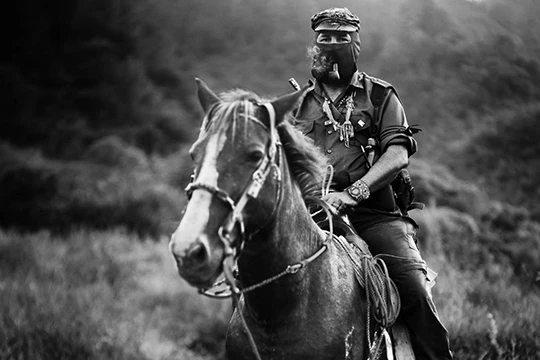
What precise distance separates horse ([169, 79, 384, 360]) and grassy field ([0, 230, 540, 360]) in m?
3.43

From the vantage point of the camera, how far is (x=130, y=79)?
25969mm

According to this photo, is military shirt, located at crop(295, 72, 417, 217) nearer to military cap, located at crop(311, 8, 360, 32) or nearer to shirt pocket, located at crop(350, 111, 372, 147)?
shirt pocket, located at crop(350, 111, 372, 147)

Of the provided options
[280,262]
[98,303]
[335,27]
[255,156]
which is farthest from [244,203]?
[98,303]

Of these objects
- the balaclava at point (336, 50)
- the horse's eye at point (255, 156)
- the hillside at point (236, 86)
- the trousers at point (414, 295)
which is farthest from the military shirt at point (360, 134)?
the hillside at point (236, 86)

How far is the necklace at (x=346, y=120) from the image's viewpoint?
3.95m

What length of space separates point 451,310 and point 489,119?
9.71 meters

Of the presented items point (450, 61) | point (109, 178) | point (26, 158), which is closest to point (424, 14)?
point (450, 61)

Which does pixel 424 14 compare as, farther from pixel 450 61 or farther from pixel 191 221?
pixel 191 221

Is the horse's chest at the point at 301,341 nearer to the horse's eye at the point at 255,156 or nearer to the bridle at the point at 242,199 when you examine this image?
the bridle at the point at 242,199

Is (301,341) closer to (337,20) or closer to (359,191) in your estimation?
(359,191)

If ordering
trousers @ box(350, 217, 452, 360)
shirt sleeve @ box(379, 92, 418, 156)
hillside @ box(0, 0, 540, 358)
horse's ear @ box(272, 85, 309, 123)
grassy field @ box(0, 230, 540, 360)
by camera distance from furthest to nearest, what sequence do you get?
hillside @ box(0, 0, 540, 358) → grassy field @ box(0, 230, 540, 360) → shirt sleeve @ box(379, 92, 418, 156) → trousers @ box(350, 217, 452, 360) → horse's ear @ box(272, 85, 309, 123)

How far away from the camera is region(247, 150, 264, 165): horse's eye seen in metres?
2.59

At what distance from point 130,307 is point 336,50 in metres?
8.11

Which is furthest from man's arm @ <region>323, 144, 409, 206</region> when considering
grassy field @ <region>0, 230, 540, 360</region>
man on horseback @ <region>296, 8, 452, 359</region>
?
grassy field @ <region>0, 230, 540, 360</region>
